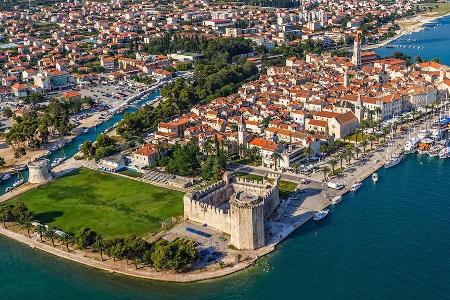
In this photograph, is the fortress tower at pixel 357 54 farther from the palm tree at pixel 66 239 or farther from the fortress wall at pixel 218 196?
the palm tree at pixel 66 239

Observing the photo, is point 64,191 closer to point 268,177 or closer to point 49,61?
point 268,177

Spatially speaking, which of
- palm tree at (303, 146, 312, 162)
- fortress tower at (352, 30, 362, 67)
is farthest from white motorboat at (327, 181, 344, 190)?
fortress tower at (352, 30, 362, 67)

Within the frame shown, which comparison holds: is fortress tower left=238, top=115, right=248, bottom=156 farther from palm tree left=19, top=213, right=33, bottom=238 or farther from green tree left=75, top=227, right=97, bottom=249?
palm tree left=19, top=213, right=33, bottom=238

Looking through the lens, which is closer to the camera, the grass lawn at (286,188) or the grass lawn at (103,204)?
the grass lawn at (103,204)

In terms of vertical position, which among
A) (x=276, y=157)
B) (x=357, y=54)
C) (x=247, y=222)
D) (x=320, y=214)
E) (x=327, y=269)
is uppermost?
(x=357, y=54)

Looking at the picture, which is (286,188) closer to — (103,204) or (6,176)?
(103,204)

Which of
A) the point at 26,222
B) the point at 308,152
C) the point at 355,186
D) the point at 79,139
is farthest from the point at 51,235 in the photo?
the point at 79,139

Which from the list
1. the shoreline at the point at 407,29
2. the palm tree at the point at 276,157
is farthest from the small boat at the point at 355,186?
the shoreline at the point at 407,29
